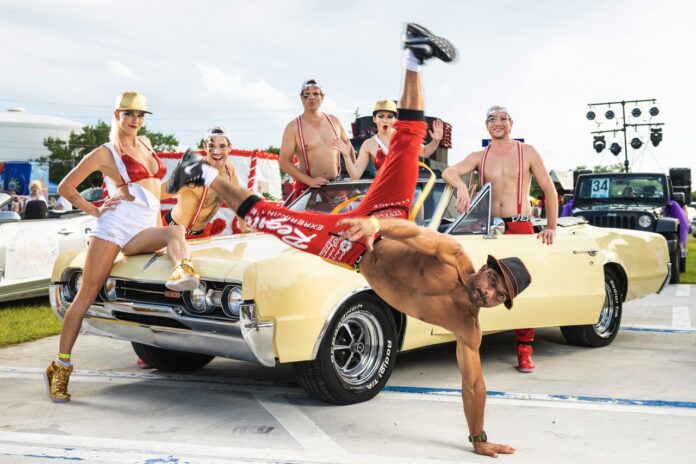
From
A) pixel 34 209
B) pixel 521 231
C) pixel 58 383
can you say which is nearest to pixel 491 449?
pixel 521 231

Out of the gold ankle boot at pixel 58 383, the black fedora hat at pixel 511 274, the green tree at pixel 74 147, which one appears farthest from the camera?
the green tree at pixel 74 147

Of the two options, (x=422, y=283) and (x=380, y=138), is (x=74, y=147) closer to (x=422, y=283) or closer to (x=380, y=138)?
(x=380, y=138)

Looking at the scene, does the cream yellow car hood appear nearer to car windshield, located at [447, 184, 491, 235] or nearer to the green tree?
car windshield, located at [447, 184, 491, 235]

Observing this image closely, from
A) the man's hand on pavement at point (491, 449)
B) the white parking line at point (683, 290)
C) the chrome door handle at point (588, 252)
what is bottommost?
the white parking line at point (683, 290)

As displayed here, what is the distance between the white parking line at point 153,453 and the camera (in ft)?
13.2

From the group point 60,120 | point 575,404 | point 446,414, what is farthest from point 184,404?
point 60,120

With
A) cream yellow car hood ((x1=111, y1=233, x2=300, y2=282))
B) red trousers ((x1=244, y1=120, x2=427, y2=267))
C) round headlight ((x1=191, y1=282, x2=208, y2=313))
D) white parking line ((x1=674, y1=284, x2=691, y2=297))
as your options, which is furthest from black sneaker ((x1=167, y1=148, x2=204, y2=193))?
white parking line ((x1=674, y1=284, x2=691, y2=297))

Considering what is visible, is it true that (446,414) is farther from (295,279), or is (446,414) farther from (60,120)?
(60,120)

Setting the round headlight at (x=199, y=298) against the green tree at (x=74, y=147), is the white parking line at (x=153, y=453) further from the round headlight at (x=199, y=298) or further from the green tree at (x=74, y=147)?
the green tree at (x=74, y=147)

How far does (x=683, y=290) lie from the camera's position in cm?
1266

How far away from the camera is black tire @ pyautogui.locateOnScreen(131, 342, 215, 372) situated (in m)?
6.24

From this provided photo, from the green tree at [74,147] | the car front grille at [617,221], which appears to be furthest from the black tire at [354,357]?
the green tree at [74,147]

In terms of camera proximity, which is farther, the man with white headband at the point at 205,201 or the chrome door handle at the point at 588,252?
the chrome door handle at the point at 588,252

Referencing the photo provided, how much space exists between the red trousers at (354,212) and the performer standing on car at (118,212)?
48.4 inches
